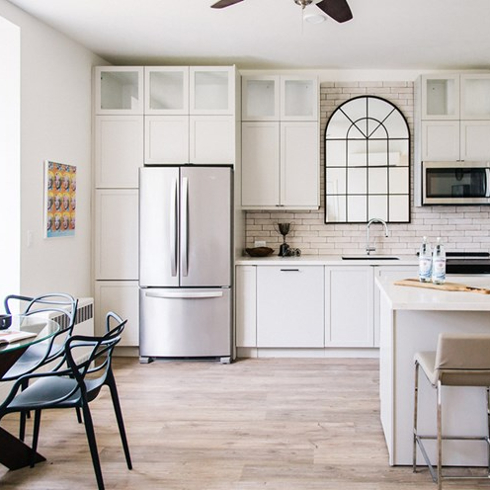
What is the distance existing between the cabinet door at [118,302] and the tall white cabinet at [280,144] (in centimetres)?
136

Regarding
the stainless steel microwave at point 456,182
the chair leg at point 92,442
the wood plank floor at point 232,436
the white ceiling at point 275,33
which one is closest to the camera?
the chair leg at point 92,442

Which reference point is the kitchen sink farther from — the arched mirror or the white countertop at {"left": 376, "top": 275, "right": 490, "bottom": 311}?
the white countertop at {"left": 376, "top": 275, "right": 490, "bottom": 311}

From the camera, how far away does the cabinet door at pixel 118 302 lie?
4.82 m

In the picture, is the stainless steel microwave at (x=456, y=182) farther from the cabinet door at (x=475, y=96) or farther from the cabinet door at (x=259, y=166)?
the cabinet door at (x=259, y=166)

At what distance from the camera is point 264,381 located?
414 cm

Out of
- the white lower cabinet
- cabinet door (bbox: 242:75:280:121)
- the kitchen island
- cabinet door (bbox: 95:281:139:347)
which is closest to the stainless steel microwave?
the white lower cabinet

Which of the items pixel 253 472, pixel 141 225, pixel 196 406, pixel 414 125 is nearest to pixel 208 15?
pixel 141 225

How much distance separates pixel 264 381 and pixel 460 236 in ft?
8.63

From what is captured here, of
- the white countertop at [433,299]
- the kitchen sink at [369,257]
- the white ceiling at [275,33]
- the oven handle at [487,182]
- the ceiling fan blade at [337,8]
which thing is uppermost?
the white ceiling at [275,33]

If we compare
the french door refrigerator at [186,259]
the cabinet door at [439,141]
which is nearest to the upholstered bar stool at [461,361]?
the french door refrigerator at [186,259]

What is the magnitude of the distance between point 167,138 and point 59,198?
1167 mm

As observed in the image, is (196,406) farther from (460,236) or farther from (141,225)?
(460,236)

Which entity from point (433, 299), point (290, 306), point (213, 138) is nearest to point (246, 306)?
point (290, 306)

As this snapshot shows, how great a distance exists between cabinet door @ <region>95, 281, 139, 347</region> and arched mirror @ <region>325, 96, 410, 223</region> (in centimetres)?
222
